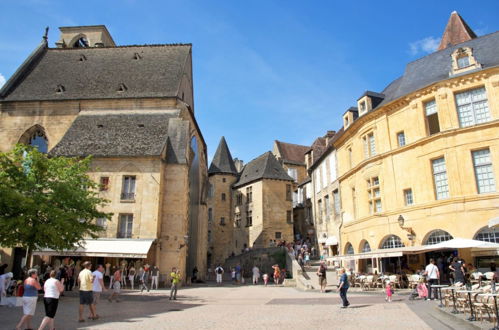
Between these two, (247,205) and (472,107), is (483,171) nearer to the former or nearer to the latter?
(472,107)

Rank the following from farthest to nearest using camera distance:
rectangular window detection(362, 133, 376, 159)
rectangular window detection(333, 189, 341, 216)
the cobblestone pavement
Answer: rectangular window detection(333, 189, 341, 216) < rectangular window detection(362, 133, 376, 159) < the cobblestone pavement

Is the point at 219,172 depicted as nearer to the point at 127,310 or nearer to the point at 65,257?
the point at 65,257

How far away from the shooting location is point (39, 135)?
91.9ft

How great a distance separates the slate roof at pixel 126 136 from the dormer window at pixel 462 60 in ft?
51.6

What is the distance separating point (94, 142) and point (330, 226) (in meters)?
17.8

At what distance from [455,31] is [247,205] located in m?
24.6

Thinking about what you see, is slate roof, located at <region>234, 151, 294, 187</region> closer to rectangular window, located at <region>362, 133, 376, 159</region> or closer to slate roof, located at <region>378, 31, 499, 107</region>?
rectangular window, located at <region>362, 133, 376, 159</region>

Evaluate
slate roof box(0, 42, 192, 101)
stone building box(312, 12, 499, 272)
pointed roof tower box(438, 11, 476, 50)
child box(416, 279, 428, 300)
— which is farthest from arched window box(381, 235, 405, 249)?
slate roof box(0, 42, 192, 101)

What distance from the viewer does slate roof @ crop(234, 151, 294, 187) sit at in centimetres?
3919

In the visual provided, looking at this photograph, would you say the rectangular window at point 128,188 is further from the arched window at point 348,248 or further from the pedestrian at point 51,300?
the pedestrian at point 51,300

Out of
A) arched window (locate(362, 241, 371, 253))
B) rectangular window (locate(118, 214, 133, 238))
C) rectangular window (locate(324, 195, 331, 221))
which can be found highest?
rectangular window (locate(324, 195, 331, 221))

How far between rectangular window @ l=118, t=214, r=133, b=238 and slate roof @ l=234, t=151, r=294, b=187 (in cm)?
1834

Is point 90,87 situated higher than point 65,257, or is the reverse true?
point 90,87

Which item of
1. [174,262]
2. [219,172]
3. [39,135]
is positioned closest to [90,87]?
[39,135]
